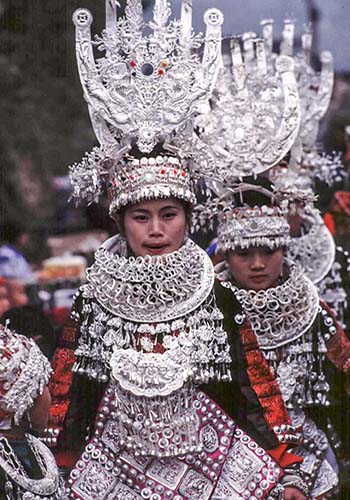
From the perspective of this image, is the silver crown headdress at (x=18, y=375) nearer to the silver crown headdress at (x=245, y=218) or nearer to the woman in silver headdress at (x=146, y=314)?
the woman in silver headdress at (x=146, y=314)

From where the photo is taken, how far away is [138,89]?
4.73 metres

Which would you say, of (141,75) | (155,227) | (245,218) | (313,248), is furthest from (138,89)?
(313,248)

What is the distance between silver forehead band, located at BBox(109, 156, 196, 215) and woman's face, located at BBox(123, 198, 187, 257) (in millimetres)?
38

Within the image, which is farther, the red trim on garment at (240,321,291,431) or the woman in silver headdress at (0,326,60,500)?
the red trim on garment at (240,321,291,431)

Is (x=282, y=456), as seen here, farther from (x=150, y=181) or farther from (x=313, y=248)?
(x=313, y=248)

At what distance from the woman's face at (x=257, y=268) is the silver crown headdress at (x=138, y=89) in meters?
0.87

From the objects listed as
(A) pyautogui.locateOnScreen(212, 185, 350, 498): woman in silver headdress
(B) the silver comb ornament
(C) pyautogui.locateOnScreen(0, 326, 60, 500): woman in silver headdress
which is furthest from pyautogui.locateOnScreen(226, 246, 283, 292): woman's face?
(C) pyautogui.locateOnScreen(0, 326, 60, 500): woman in silver headdress

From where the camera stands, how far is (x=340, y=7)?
7035 millimetres

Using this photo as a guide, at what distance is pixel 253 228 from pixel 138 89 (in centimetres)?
109

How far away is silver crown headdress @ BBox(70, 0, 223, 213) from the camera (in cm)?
474

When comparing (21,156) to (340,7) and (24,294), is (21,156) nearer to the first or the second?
(24,294)

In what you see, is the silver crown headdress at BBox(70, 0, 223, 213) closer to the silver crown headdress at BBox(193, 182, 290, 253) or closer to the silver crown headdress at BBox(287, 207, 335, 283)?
the silver crown headdress at BBox(193, 182, 290, 253)

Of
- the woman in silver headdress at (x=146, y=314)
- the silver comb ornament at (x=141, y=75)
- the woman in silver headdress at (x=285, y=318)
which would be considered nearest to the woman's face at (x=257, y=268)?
the woman in silver headdress at (x=285, y=318)

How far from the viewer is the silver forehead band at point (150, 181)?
470 centimetres
